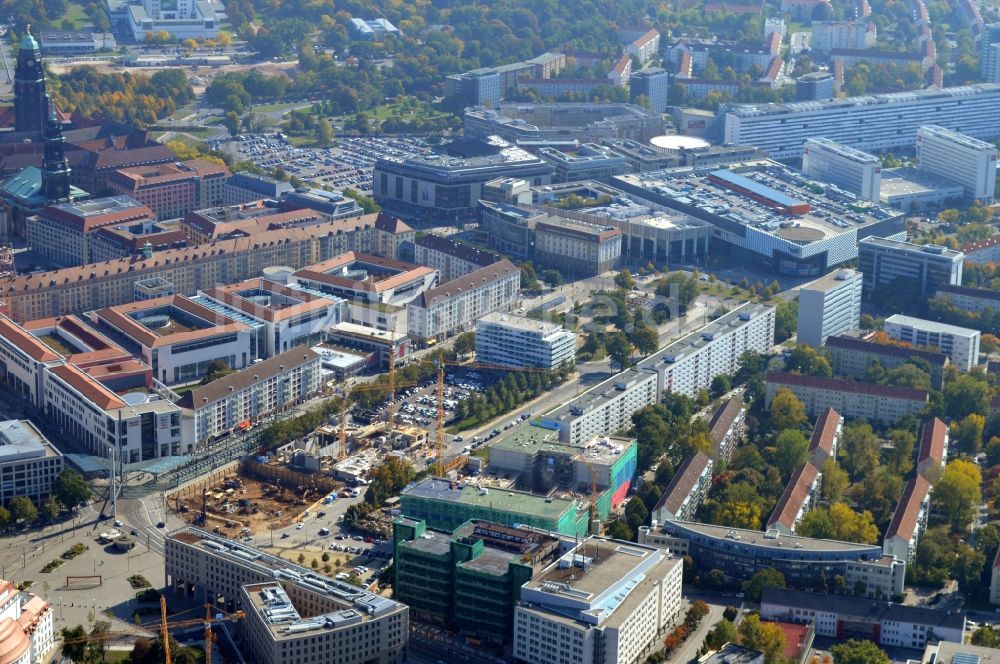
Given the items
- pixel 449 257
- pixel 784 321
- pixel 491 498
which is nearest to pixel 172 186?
pixel 449 257

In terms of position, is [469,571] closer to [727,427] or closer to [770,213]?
[727,427]

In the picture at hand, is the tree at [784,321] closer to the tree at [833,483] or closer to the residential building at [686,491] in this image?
the tree at [833,483]

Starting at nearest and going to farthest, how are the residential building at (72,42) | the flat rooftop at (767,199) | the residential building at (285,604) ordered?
1. the residential building at (285,604)
2. the flat rooftop at (767,199)
3. the residential building at (72,42)

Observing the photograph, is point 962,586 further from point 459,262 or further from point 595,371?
point 459,262

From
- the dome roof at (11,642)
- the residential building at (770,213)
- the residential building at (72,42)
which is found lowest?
the dome roof at (11,642)

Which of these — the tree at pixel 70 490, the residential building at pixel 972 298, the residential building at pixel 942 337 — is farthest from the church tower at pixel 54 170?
the residential building at pixel 972 298

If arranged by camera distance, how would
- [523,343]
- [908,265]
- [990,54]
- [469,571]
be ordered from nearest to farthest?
[469,571]
[523,343]
[908,265]
[990,54]
